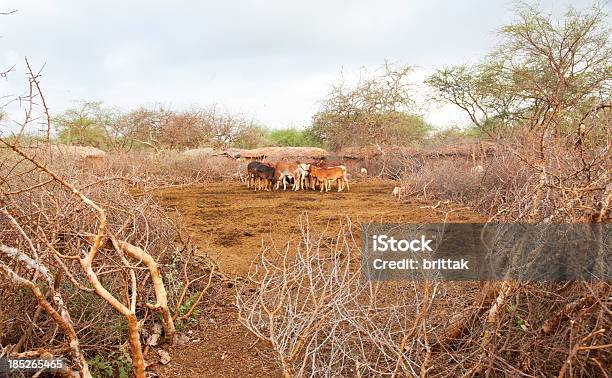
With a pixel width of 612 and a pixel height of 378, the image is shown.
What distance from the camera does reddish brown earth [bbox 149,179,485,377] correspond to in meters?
3.17

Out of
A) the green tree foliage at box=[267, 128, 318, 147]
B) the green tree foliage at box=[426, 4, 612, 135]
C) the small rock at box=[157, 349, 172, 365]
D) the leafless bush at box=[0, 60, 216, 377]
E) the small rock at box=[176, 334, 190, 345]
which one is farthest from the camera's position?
the green tree foliage at box=[267, 128, 318, 147]

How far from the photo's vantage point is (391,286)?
13.6ft

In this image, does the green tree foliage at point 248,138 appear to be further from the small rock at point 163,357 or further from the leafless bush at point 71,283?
the small rock at point 163,357

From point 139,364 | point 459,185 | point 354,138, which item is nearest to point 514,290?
point 139,364

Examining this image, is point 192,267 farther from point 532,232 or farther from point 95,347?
point 532,232

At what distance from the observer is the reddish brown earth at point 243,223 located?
10.4 ft

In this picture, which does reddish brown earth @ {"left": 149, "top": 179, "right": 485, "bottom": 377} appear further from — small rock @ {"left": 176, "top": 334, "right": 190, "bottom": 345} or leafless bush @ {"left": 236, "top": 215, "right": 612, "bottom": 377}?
leafless bush @ {"left": 236, "top": 215, "right": 612, "bottom": 377}

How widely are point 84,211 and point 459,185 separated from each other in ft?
26.5

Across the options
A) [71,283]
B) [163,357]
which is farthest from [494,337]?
[71,283]

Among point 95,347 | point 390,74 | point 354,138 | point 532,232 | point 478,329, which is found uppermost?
point 390,74

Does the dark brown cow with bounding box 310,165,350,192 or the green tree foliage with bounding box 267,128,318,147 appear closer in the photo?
the dark brown cow with bounding box 310,165,350,192

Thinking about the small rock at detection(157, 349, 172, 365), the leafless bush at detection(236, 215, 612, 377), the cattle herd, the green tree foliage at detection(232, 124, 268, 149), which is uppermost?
the green tree foliage at detection(232, 124, 268, 149)

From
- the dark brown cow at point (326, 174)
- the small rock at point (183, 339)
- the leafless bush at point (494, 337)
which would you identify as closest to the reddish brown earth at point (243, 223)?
the small rock at point (183, 339)

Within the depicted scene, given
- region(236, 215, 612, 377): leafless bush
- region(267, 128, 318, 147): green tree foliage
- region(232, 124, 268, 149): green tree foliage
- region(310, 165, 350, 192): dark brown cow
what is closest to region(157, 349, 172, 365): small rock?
region(236, 215, 612, 377): leafless bush
